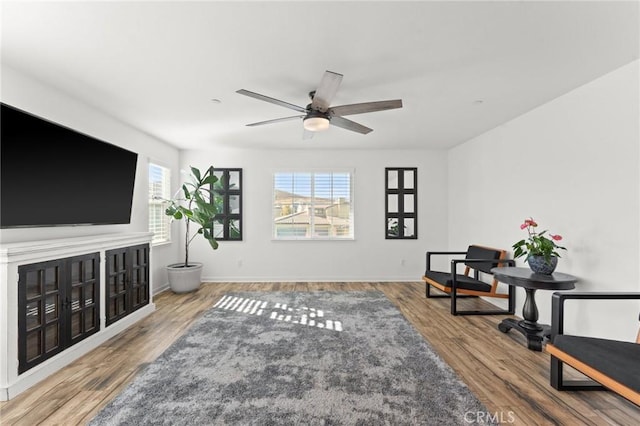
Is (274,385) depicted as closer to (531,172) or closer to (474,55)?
(474,55)

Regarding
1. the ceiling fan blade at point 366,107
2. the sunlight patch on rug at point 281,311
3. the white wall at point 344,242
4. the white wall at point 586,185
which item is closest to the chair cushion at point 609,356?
the white wall at point 586,185

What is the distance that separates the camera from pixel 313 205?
5957 mm

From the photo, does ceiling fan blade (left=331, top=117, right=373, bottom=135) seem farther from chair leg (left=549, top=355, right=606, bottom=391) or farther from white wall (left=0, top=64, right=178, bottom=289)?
white wall (left=0, top=64, right=178, bottom=289)

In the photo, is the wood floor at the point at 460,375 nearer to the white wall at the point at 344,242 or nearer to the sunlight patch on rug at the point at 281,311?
the sunlight patch on rug at the point at 281,311

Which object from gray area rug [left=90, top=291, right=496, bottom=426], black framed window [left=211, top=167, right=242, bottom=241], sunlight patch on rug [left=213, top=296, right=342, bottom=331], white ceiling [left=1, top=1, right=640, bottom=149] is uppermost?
white ceiling [left=1, top=1, right=640, bottom=149]

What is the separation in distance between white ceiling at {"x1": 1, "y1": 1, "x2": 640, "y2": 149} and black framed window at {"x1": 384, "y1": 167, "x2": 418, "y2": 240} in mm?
2330

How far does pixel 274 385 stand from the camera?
2.28m

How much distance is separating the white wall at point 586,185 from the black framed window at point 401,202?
5.88ft

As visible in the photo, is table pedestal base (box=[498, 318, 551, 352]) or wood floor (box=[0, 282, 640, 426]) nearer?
wood floor (box=[0, 282, 640, 426])

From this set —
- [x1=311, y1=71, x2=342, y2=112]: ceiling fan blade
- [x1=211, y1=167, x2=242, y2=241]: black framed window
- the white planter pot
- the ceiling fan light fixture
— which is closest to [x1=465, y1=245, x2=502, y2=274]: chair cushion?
the ceiling fan light fixture

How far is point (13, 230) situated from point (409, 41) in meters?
3.54

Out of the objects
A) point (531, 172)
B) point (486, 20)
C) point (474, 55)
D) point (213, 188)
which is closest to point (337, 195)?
point (213, 188)

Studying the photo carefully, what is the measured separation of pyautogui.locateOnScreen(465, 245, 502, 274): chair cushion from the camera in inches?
161

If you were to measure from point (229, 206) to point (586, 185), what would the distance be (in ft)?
17.3
